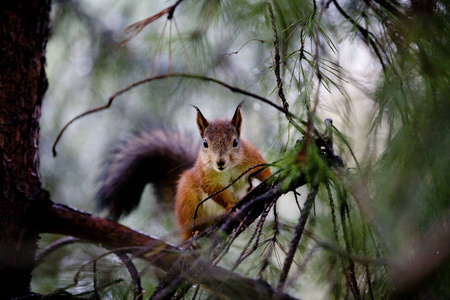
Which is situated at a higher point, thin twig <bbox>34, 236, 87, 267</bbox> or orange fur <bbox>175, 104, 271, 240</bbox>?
orange fur <bbox>175, 104, 271, 240</bbox>

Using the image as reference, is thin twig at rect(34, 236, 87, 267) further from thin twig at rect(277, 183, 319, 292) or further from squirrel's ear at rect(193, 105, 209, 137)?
thin twig at rect(277, 183, 319, 292)

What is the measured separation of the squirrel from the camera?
1.36m

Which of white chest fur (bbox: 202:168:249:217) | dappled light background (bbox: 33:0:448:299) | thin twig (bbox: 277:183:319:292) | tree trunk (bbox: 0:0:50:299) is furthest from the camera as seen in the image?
white chest fur (bbox: 202:168:249:217)

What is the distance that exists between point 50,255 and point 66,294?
1.80 feet

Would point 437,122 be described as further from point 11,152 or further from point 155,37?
point 155,37

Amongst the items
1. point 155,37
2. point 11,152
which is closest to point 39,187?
point 11,152

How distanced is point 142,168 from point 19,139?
2.11 ft

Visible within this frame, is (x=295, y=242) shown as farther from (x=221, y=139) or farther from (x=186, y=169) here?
(x=186, y=169)

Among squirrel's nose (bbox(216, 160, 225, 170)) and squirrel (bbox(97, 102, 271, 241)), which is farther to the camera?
squirrel (bbox(97, 102, 271, 241))

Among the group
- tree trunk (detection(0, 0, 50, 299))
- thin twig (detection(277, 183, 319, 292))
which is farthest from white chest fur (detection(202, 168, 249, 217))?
thin twig (detection(277, 183, 319, 292))

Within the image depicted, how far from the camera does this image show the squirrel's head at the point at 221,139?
1.31 m

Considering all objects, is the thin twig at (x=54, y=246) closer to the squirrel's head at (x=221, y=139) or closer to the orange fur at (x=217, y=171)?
the orange fur at (x=217, y=171)

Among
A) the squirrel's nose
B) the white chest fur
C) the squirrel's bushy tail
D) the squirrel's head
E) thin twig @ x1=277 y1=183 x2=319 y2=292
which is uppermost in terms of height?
the squirrel's bushy tail

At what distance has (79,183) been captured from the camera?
7.84ft
